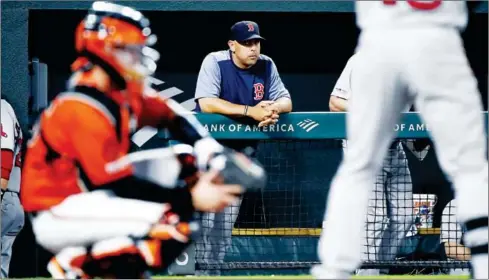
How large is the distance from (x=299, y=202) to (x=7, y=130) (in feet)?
6.41

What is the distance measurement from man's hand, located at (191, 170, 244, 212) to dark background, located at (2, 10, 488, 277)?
4186mm

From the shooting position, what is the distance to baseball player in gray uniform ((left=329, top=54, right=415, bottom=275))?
641 cm

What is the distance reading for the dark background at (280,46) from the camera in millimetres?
8141

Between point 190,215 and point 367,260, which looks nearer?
point 190,215

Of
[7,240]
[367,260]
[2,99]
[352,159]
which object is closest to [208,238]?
[367,260]

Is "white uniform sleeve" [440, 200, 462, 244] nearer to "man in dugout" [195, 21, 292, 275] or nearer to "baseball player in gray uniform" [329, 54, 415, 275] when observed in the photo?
"baseball player in gray uniform" [329, 54, 415, 275]

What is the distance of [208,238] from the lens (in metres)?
6.27

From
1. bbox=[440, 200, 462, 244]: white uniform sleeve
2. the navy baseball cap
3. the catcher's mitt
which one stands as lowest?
bbox=[440, 200, 462, 244]: white uniform sleeve

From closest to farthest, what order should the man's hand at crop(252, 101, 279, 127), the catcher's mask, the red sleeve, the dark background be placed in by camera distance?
1. the catcher's mask
2. the man's hand at crop(252, 101, 279, 127)
3. the red sleeve
4. the dark background

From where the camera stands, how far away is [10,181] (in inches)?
274

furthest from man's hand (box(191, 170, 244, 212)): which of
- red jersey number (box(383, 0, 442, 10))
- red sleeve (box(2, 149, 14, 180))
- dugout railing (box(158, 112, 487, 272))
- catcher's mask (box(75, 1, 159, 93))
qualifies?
red sleeve (box(2, 149, 14, 180))

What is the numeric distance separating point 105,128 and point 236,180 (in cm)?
52

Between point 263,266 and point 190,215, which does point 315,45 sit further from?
point 190,215

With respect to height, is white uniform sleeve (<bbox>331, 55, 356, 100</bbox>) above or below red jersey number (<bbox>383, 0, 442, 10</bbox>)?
above
